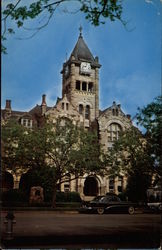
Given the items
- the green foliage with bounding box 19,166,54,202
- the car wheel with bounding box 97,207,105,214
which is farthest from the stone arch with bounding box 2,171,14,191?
the car wheel with bounding box 97,207,105,214

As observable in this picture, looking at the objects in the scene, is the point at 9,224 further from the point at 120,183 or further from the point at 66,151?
the point at 66,151

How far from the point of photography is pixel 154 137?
3168 millimetres

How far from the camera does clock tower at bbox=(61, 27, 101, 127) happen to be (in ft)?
9.13

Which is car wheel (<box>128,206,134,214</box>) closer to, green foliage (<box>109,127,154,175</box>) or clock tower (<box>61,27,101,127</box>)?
green foliage (<box>109,127,154,175</box>)

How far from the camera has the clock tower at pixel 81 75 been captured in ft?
9.13

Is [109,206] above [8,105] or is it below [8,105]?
below

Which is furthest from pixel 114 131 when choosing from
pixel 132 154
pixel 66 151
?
pixel 66 151

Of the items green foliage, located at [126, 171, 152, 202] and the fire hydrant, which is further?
green foliage, located at [126, 171, 152, 202]

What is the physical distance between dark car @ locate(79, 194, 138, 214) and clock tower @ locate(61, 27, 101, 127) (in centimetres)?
97

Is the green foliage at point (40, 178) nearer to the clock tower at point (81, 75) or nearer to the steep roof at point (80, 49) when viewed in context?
the clock tower at point (81, 75)

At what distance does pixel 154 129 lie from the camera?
3119 mm

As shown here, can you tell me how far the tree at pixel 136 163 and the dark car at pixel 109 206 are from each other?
178 mm

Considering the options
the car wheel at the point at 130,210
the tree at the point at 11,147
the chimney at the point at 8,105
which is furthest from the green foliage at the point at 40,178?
the chimney at the point at 8,105

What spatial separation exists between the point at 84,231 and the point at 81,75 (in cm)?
186
